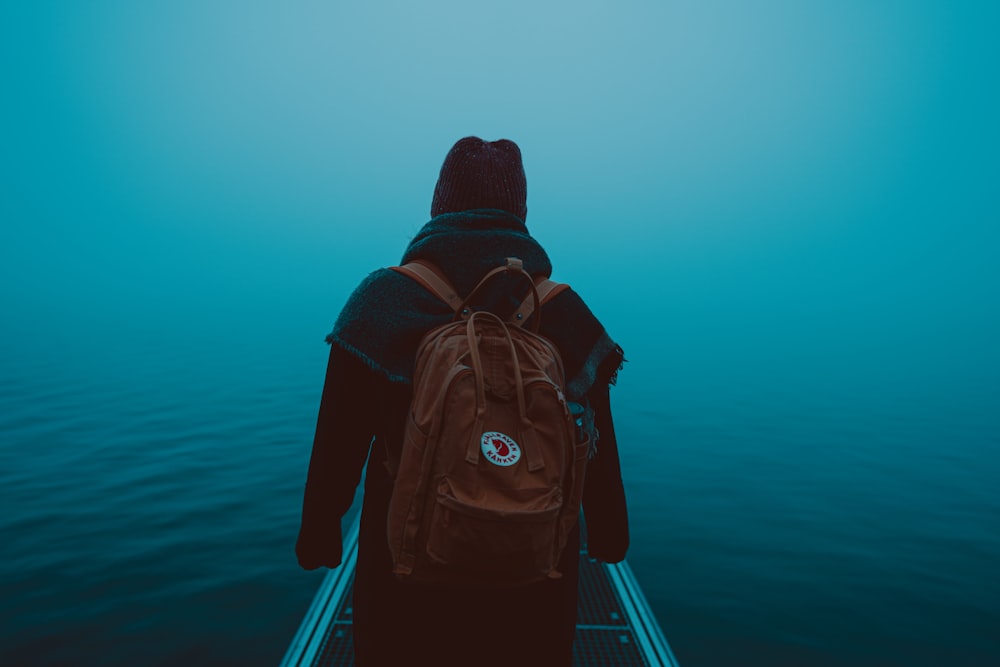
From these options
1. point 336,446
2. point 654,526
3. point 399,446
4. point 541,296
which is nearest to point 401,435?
point 399,446

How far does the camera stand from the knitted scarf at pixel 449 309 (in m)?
1.07

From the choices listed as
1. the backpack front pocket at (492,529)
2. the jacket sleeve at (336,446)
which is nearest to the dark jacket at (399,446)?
the jacket sleeve at (336,446)

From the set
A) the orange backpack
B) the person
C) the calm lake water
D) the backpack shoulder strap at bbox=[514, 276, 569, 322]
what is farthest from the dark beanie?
the calm lake water

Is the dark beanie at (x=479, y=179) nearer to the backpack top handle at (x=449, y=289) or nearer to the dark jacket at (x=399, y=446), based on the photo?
the dark jacket at (x=399, y=446)

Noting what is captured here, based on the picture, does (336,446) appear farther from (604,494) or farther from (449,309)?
(604,494)

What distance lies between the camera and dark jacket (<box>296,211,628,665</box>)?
3.45ft

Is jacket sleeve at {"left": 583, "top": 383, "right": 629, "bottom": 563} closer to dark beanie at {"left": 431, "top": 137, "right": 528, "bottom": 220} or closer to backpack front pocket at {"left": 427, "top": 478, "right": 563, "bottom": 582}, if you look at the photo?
backpack front pocket at {"left": 427, "top": 478, "right": 563, "bottom": 582}

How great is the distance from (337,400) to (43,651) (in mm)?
3195

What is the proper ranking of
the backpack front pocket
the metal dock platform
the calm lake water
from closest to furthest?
the backpack front pocket → the metal dock platform → the calm lake water

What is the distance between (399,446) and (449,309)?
26 centimetres

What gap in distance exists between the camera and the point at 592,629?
2721 millimetres

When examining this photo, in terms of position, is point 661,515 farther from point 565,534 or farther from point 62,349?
point 62,349

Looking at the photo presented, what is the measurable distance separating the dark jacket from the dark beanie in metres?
0.08

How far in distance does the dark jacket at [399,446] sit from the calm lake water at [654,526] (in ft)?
8.38
